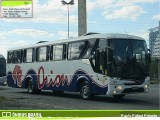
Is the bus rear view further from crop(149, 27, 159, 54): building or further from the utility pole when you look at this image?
the utility pole

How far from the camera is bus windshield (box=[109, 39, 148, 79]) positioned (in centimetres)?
1075

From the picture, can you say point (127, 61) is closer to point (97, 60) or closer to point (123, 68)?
point (123, 68)

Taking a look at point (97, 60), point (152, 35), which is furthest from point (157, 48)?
point (97, 60)

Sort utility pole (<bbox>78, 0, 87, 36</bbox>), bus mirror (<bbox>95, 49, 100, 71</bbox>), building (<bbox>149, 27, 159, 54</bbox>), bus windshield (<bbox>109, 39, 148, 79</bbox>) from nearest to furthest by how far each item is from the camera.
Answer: building (<bbox>149, 27, 159, 54</bbox>) → utility pole (<bbox>78, 0, 87, 36</bbox>) → bus windshield (<bbox>109, 39, 148, 79</bbox>) → bus mirror (<bbox>95, 49, 100, 71</bbox>)

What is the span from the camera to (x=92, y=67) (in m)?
11.7

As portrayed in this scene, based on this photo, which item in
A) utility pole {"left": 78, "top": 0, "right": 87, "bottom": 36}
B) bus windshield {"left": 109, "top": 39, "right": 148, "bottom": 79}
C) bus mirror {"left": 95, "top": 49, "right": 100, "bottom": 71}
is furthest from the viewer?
bus mirror {"left": 95, "top": 49, "right": 100, "bottom": 71}

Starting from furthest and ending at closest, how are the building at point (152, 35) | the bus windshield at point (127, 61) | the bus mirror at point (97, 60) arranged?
1. the bus mirror at point (97, 60)
2. the bus windshield at point (127, 61)
3. the building at point (152, 35)

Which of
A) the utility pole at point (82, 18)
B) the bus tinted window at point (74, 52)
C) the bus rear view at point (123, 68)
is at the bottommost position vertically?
the bus rear view at point (123, 68)

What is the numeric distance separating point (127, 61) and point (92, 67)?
1263 millimetres

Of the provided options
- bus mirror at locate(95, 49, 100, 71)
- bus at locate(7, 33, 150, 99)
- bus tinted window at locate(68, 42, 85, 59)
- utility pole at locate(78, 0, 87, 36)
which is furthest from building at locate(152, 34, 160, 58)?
bus mirror at locate(95, 49, 100, 71)

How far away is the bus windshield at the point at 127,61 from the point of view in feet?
35.3

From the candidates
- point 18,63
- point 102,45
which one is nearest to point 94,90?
point 102,45

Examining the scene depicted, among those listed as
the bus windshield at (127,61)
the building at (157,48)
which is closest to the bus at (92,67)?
the bus windshield at (127,61)

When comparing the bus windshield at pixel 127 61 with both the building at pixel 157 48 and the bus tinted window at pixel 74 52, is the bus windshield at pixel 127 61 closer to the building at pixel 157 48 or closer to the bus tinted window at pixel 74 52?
the bus tinted window at pixel 74 52
